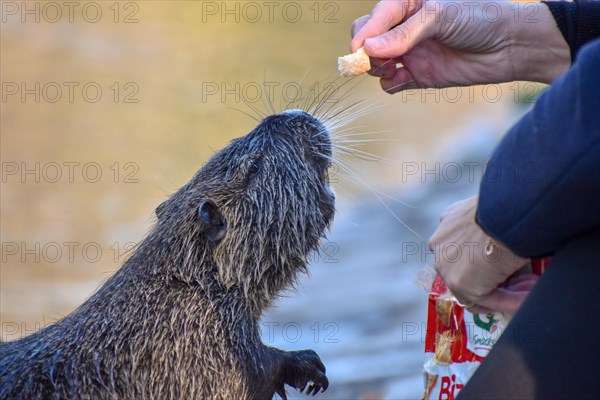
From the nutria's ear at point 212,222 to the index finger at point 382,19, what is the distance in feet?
2.13

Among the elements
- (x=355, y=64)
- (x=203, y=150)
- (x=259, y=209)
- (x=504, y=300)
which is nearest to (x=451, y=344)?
(x=504, y=300)

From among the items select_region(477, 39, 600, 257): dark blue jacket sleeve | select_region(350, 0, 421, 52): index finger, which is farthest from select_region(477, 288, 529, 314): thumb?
select_region(350, 0, 421, 52): index finger

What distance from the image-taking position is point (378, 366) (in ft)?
15.2

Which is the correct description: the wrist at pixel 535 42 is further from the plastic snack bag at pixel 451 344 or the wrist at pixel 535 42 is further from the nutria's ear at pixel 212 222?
the nutria's ear at pixel 212 222

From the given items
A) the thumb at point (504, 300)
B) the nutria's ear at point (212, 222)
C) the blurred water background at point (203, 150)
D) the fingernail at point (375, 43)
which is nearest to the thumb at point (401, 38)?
the fingernail at point (375, 43)

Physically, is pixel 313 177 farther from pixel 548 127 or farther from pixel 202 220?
pixel 548 127

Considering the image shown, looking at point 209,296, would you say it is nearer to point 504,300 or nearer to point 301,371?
point 301,371

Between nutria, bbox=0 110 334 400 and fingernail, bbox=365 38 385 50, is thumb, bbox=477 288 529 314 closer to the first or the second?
nutria, bbox=0 110 334 400

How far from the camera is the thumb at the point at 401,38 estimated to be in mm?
2697

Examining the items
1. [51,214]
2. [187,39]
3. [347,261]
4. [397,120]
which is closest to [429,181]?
[347,261]

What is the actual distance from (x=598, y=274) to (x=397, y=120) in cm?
780

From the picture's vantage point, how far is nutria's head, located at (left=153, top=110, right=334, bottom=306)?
2.71 metres

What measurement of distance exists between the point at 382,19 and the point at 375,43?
143 millimetres

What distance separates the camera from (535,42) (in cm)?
292
